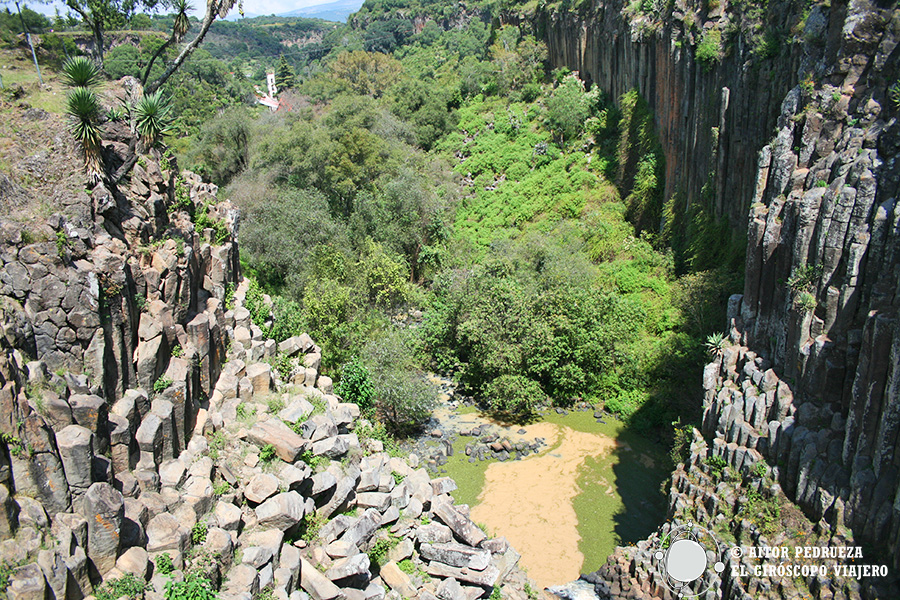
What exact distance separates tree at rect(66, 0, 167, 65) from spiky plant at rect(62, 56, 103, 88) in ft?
26.2

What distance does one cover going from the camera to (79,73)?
14.4 meters

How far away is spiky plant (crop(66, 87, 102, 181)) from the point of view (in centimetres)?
1358

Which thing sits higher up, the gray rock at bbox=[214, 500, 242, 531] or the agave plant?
the agave plant

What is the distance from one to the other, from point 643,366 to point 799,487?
38.1 feet

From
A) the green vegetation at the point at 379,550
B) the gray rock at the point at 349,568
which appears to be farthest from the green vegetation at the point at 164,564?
the green vegetation at the point at 379,550

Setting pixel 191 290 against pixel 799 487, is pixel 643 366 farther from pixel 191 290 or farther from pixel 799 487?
pixel 191 290

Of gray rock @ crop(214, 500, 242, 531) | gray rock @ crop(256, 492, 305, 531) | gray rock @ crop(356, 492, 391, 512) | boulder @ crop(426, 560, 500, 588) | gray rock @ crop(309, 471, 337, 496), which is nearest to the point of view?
gray rock @ crop(214, 500, 242, 531)

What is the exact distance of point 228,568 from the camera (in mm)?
11492

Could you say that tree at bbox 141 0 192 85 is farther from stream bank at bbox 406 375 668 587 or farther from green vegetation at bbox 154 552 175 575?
green vegetation at bbox 154 552 175 575

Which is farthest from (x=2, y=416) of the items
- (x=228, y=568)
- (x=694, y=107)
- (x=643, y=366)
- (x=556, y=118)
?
(x=556, y=118)

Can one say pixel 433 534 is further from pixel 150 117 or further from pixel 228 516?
pixel 150 117

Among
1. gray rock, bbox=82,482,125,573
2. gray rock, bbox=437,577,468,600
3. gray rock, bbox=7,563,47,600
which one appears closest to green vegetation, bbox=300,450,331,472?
gray rock, bbox=437,577,468,600

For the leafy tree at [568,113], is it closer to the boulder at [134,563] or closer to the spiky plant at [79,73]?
the spiky plant at [79,73]

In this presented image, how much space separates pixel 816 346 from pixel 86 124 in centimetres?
1741
